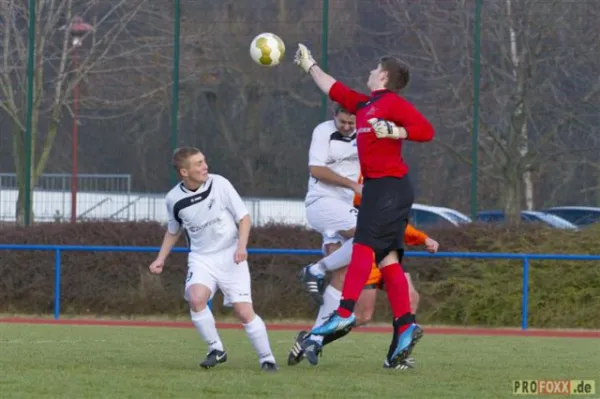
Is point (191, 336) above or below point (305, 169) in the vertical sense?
below

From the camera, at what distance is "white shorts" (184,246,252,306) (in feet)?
28.5

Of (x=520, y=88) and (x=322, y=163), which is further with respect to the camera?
(x=520, y=88)

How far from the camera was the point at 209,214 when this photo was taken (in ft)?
28.8

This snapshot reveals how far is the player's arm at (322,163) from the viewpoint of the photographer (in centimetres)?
948

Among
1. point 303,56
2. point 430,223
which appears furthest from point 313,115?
point 303,56

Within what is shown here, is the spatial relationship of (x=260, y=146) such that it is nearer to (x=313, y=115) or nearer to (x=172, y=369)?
(x=313, y=115)

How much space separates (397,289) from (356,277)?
38 cm

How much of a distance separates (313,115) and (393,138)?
1092 cm

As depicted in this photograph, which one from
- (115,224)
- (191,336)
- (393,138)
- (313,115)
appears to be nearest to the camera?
(393,138)

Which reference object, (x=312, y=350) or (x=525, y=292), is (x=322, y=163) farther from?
(x=525, y=292)

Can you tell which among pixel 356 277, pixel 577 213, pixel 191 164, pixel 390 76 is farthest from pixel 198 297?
pixel 577 213

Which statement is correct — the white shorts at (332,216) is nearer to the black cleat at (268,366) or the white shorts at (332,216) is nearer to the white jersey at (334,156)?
the white jersey at (334,156)

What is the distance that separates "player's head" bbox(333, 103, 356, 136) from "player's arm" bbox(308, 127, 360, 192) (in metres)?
0.11

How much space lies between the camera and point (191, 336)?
42.9 feet
